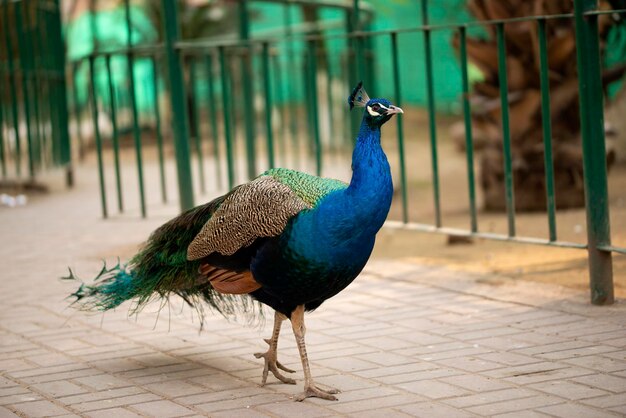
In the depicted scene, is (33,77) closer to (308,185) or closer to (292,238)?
(308,185)

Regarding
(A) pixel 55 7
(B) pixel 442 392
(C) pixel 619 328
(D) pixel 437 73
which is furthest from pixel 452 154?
(B) pixel 442 392

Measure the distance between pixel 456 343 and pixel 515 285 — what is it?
143 cm

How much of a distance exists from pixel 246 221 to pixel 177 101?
3.80m

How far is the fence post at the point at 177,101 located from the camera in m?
8.34

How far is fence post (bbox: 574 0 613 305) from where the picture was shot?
19.4ft

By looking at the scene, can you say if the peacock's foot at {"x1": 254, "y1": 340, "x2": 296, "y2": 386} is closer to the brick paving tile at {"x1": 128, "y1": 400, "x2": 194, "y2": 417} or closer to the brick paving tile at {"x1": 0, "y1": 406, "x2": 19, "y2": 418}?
the brick paving tile at {"x1": 128, "y1": 400, "x2": 194, "y2": 417}

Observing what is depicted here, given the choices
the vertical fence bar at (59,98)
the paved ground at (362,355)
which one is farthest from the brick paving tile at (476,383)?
the vertical fence bar at (59,98)

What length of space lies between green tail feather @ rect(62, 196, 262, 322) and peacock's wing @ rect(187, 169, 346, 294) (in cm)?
14

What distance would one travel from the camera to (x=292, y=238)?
456cm

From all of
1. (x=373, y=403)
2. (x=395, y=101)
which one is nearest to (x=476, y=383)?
(x=373, y=403)

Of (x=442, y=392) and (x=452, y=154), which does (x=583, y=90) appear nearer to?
(x=442, y=392)

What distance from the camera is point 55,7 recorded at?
529 inches

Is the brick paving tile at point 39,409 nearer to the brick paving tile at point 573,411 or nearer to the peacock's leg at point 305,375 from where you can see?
the peacock's leg at point 305,375

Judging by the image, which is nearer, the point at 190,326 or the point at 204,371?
the point at 204,371
